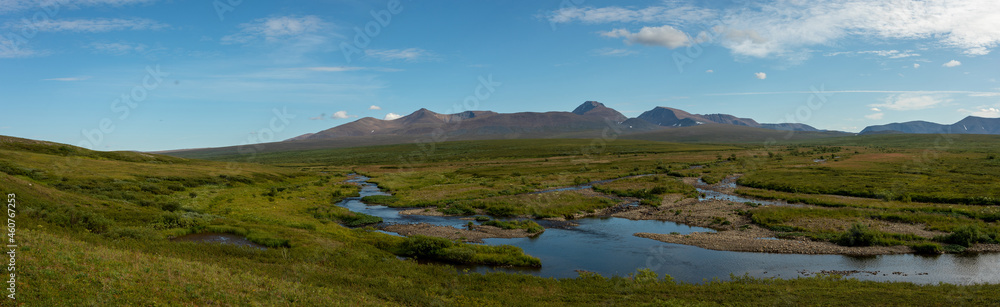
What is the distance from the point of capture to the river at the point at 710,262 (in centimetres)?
2820

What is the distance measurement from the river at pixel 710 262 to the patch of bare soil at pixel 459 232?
159 centimetres

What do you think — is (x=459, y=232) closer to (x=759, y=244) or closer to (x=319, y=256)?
(x=319, y=256)

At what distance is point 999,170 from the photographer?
246ft

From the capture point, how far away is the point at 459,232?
139ft

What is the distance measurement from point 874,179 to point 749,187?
18.3 metres

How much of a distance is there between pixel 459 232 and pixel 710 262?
21.3 meters

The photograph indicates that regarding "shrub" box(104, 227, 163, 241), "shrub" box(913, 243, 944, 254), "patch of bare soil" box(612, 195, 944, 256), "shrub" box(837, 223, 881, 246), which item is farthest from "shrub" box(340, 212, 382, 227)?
"shrub" box(913, 243, 944, 254)

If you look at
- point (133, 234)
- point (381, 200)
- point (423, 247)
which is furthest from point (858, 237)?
point (381, 200)

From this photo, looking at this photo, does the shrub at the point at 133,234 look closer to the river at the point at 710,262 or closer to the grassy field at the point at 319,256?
the grassy field at the point at 319,256

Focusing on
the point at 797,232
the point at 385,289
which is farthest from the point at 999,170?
the point at 385,289

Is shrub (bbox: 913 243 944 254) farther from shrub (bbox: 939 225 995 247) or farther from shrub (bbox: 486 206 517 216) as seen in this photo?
shrub (bbox: 486 206 517 216)

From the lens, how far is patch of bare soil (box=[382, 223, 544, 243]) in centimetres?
4062

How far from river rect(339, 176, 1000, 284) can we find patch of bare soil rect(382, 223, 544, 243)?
159 centimetres

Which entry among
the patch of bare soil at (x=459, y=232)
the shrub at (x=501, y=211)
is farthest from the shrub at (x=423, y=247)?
the shrub at (x=501, y=211)
